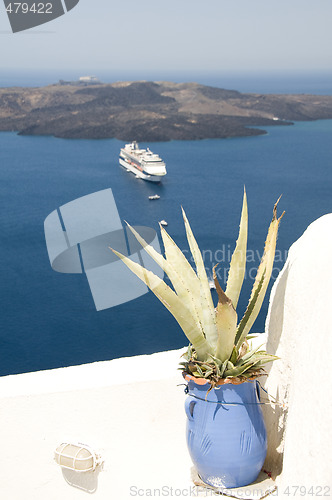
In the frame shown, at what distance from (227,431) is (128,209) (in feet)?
107

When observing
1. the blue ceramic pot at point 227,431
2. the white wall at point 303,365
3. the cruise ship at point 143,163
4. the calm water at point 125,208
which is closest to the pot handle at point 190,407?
the blue ceramic pot at point 227,431

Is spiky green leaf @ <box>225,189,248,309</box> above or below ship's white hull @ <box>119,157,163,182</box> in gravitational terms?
above

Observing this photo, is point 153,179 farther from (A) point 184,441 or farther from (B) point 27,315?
(A) point 184,441

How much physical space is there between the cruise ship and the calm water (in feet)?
2.41

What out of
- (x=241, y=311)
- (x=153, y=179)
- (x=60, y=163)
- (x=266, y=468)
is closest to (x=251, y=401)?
(x=266, y=468)

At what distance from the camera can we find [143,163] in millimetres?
41781

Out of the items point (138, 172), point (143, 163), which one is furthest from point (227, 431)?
point (138, 172)

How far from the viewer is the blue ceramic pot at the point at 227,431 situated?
6.22ft

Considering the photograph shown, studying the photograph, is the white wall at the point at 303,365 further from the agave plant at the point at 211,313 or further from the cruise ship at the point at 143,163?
the cruise ship at the point at 143,163

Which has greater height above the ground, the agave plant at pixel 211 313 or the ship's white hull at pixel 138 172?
the agave plant at pixel 211 313

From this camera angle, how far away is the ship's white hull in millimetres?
39844

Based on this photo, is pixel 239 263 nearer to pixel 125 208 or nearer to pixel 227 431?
pixel 227 431

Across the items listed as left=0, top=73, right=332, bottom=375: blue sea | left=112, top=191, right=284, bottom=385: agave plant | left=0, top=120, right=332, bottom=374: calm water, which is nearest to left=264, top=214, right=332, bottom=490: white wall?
left=112, top=191, right=284, bottom=385: agave plant

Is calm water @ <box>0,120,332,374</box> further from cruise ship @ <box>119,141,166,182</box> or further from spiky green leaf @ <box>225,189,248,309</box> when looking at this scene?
spiky green leaf @ <box>225,189,248,309</box>
